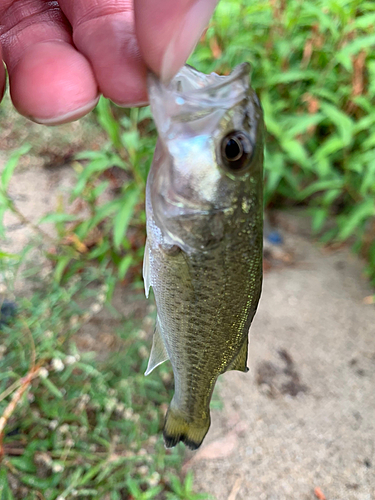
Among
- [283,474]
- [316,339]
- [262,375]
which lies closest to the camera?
[283,474]

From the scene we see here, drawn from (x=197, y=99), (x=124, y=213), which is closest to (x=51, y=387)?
(x=124, y=213)

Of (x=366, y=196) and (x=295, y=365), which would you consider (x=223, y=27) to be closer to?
(x=366, y=196)

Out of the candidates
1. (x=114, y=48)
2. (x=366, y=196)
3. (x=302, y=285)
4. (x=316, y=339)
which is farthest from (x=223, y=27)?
(x=316, y=339)

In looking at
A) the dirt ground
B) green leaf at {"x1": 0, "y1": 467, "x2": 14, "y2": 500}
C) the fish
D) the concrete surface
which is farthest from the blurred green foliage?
green leaf at {"x1": 0, "y1": 467, "x2": 14, "y2": 500}

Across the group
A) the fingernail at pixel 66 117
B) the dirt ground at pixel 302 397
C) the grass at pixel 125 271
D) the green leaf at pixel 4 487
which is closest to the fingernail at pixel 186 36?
the fingernail at pixel 66 117

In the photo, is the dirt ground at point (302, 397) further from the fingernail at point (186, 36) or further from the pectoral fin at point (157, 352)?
the fingernail at point (186, 36)

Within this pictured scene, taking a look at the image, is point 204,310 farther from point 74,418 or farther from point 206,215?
point 74,418

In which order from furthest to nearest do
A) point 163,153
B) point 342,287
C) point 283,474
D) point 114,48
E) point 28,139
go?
point 28,139 < point 342,287 < point 283,474 < point 114,48 < point 163,153
